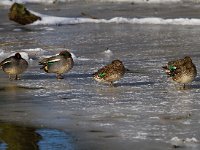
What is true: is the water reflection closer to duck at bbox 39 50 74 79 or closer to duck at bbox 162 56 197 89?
duck at bbox 162 56 197 89

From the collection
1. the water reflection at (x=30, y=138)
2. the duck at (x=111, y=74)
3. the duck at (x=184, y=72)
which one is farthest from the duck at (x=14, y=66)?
the water reflection at (x=30, y=138)

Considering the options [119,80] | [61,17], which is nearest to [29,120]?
[119,80]

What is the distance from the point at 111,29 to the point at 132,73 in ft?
26.8

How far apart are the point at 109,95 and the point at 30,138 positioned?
3.14m

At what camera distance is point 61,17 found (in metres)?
25.8

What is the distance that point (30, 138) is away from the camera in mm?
9734

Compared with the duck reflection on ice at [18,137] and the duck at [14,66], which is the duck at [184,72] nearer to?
the duck at [14,66]

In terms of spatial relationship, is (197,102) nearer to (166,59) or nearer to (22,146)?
(22,146)

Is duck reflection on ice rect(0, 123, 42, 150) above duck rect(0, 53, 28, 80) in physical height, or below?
below

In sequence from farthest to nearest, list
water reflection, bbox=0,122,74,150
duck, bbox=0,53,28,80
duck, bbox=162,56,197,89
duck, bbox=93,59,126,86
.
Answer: duck, bbox=0,53,28,80 < duck, bbox=93,59,126,86 < duck, bbox=162,56,197,89 < water reflection, bbox=0,122,74,150

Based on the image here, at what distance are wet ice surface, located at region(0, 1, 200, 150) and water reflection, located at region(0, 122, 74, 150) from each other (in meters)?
0.19

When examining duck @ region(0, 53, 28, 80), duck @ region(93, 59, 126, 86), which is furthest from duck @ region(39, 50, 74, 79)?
duck @ region(93, 59, 126, 86)

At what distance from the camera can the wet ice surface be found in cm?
982

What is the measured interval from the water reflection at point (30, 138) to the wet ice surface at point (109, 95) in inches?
7.6
